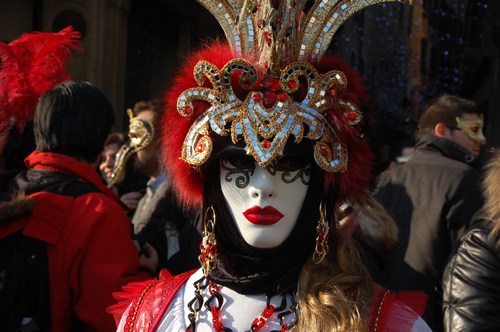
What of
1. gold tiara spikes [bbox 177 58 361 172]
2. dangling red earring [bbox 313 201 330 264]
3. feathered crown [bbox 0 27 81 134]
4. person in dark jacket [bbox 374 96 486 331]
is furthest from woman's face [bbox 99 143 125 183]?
dangling red earring [bbox 313 201 330 264]

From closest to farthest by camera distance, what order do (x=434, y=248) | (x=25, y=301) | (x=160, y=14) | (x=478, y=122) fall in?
(x=25, y=301) < (x=434, y=248) < (x=478, y=122) < (x=160, y=14)

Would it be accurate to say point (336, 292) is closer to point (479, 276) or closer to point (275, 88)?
point (275, 88)

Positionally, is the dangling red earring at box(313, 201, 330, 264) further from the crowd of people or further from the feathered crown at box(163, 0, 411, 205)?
the feathered crown at box(163, 0, 411, 205)

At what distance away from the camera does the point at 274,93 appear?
211cm

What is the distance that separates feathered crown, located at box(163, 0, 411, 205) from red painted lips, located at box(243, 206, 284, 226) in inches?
5.1

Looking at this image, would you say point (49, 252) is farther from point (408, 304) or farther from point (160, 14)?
point (160, 14)

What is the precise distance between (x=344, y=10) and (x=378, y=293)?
0.80 m

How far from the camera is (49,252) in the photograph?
2.76 meters

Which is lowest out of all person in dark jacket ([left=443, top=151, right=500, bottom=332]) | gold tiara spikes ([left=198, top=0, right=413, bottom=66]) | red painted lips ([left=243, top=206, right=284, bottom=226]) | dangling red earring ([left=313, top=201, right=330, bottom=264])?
person in dark jacket ([left=443, top=151, right=500, bottom=332])

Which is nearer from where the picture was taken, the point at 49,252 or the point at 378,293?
the point at 378,293

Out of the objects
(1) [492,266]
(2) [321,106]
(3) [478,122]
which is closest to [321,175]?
(2) [321,106]

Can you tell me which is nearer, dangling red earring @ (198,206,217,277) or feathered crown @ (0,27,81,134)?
dangling red earring @ (198,206,217,277)

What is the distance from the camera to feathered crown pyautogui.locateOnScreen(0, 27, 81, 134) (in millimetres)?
3188

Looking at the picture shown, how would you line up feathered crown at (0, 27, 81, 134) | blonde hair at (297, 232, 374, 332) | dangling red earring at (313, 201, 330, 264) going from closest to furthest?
blonde hair at (297, 232, 374, 332) < dangling red earring at (313, 201, 330, 264) < feathered crown at (0, 27, 81, 134)
